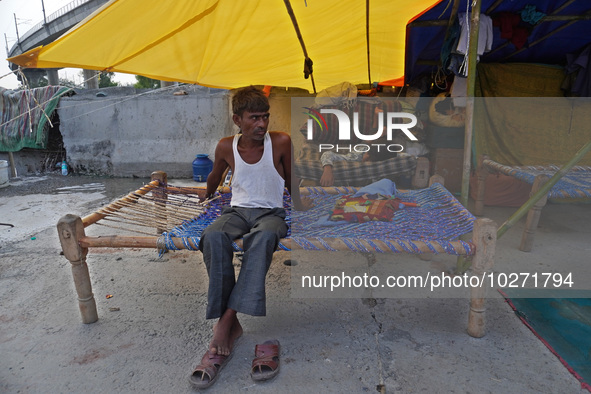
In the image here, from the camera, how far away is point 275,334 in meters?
2.28

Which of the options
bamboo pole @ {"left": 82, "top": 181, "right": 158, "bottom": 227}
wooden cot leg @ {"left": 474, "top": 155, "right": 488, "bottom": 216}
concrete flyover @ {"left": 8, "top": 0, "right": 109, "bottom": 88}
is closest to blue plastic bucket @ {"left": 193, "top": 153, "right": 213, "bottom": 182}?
bamboo pole @ {"left": 82, "top": 181, "right": 158, "bottom": 227}

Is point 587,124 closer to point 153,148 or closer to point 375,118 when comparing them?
point 375,118

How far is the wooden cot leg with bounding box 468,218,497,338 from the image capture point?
2109 millimetres

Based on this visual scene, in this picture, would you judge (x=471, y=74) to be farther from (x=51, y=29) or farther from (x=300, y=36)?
(x=51, y=29)

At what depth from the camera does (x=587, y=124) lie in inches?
193

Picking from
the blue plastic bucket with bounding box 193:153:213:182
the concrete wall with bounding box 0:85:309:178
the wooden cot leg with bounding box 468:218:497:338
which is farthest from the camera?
the concrete wall with bounding box 0:85:309:178

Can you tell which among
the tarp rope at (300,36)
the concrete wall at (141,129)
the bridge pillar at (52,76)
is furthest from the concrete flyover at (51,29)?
the tarp rope at (300,36)

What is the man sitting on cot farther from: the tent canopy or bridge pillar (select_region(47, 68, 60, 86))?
bridge pillar (select_region(47, 68, 60, 86))

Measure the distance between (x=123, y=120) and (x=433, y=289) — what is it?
710cm

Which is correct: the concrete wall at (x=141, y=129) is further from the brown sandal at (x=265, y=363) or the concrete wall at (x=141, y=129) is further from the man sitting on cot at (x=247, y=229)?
the brown sandal at (x=265, y=363)

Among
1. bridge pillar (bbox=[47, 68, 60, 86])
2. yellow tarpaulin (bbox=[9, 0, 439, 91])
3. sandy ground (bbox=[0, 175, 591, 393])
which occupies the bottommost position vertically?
sandy ground (bbox=[0, 175, 591, 393])

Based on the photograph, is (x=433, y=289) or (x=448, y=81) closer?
(x=433, y=289)

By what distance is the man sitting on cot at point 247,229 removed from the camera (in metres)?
2.00

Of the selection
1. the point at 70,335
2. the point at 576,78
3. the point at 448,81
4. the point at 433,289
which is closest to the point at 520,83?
the point at 576,78
